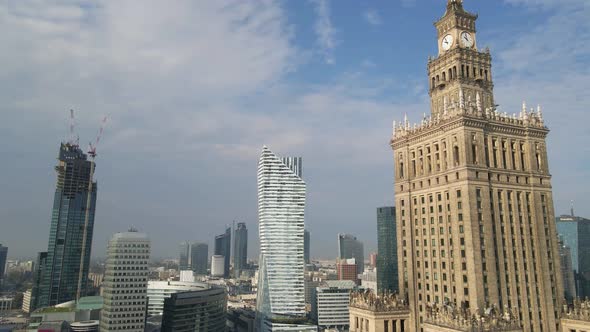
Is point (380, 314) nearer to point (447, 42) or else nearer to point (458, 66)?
point (458, 66)

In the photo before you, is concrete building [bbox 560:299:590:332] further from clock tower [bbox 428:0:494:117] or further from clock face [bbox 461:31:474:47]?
clock face [bbox 461:31:474:47]

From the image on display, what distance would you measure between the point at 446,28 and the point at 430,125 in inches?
881

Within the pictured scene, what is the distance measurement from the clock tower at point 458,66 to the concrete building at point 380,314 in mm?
38922

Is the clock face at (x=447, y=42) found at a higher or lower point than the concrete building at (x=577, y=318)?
higher

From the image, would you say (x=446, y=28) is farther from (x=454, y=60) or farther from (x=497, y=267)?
(x=497, y=267)

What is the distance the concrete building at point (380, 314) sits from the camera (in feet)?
275

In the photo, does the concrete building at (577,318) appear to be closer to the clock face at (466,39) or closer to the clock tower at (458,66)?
the clock tower at (458,66)

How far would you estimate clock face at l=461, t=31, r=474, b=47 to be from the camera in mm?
91688

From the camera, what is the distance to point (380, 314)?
8412 cm

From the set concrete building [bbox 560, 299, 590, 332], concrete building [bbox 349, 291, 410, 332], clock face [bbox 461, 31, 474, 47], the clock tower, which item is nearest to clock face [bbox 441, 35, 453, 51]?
the clock tower

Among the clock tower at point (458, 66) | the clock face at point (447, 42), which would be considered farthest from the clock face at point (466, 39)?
the clock face at point (447, 42)

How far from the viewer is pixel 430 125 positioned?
88.2m

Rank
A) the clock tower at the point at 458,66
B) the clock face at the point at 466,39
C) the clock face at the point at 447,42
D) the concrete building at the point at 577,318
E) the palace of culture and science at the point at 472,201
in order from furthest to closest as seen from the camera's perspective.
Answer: the clock face at the point at 447,42, the clock face at the point at 466,39, the clock tower at the point at 458,66, the palace of culture and science at the point at 472,201, the concrete building at the point at 577,318

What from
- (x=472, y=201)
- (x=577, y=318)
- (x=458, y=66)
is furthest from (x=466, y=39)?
(x=577, y=318)
